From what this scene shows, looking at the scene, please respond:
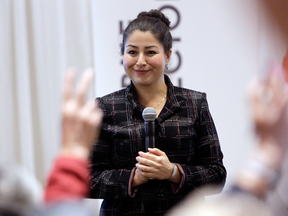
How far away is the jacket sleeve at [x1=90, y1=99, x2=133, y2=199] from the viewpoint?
1.57 metres

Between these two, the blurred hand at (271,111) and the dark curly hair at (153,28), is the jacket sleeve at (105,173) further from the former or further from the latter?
the blurred hand at (271,111)

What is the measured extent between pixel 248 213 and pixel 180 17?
256cm

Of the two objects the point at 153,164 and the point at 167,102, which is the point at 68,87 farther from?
the point at 167,102

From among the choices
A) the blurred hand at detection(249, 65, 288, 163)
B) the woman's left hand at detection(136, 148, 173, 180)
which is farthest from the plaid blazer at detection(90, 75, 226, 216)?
the blurred hand at detection(249, 65, 288, 163)

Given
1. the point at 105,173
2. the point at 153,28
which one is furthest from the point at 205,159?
the point at 153,28

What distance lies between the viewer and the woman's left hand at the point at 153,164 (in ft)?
4.79

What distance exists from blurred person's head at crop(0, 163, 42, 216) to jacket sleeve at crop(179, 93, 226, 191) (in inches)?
45.5

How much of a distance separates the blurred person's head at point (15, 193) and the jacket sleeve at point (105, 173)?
3.57 feet

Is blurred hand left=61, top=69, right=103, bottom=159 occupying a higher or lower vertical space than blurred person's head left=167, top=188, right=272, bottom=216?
higher

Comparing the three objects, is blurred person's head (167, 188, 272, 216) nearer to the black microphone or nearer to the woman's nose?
the black microphone

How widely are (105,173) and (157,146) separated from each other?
0.89 feet

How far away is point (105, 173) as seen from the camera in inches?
63.7

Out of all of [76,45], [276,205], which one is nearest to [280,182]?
[276,205]

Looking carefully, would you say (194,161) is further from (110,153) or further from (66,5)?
(66,5)
